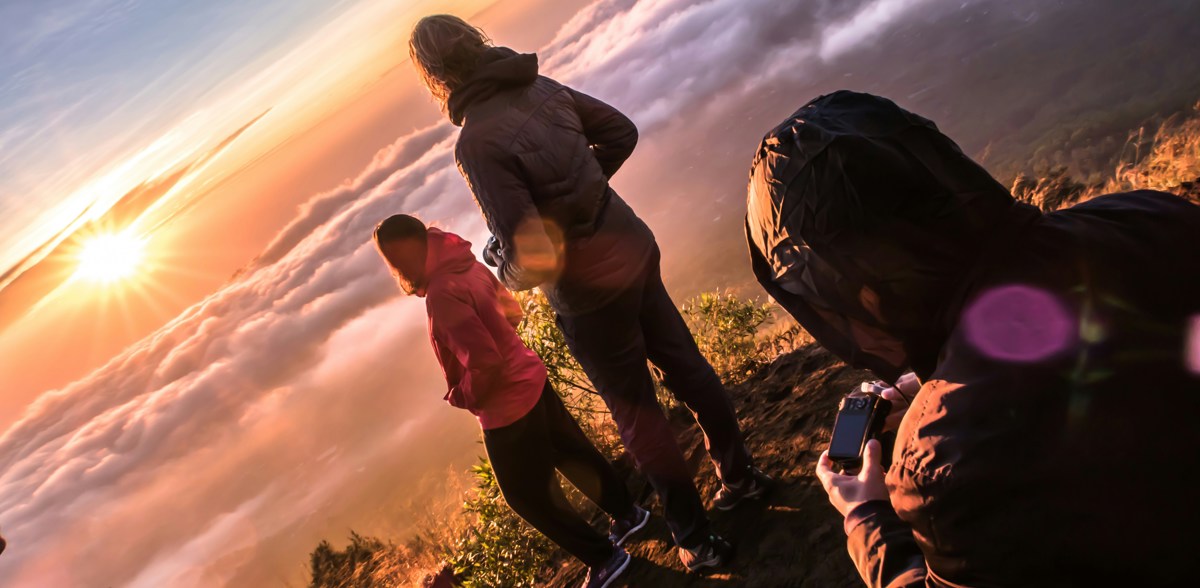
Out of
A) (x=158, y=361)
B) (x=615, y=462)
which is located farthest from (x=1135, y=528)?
(x=158, y=361)

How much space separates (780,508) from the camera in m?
3.65

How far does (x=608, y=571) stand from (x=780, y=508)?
0.91m

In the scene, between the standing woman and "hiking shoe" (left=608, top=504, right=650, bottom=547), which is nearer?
the standing woman

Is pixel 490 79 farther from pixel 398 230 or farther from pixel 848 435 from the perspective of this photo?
pixel 848 435

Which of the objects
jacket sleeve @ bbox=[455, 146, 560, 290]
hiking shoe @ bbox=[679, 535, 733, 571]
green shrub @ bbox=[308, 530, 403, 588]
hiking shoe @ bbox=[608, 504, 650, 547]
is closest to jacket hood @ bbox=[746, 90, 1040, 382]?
jacket sleeve @ bbox=[455, 146, 560, 290]

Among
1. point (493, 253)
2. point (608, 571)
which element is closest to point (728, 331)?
point (608, 571)

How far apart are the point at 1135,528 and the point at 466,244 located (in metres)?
2.64

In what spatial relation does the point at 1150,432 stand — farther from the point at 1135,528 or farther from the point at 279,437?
the point at 279,437

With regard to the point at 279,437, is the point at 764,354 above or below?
below

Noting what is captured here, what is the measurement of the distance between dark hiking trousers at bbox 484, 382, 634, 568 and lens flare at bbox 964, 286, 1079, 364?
2.31 metres

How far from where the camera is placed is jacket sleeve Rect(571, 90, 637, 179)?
3.17 meters

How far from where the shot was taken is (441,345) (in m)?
3.14

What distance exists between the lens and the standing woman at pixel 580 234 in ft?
8.89

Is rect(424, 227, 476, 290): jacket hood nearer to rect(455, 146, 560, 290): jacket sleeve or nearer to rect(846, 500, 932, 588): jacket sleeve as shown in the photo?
rect(455, 146, 560, 290): jacket sleeve
